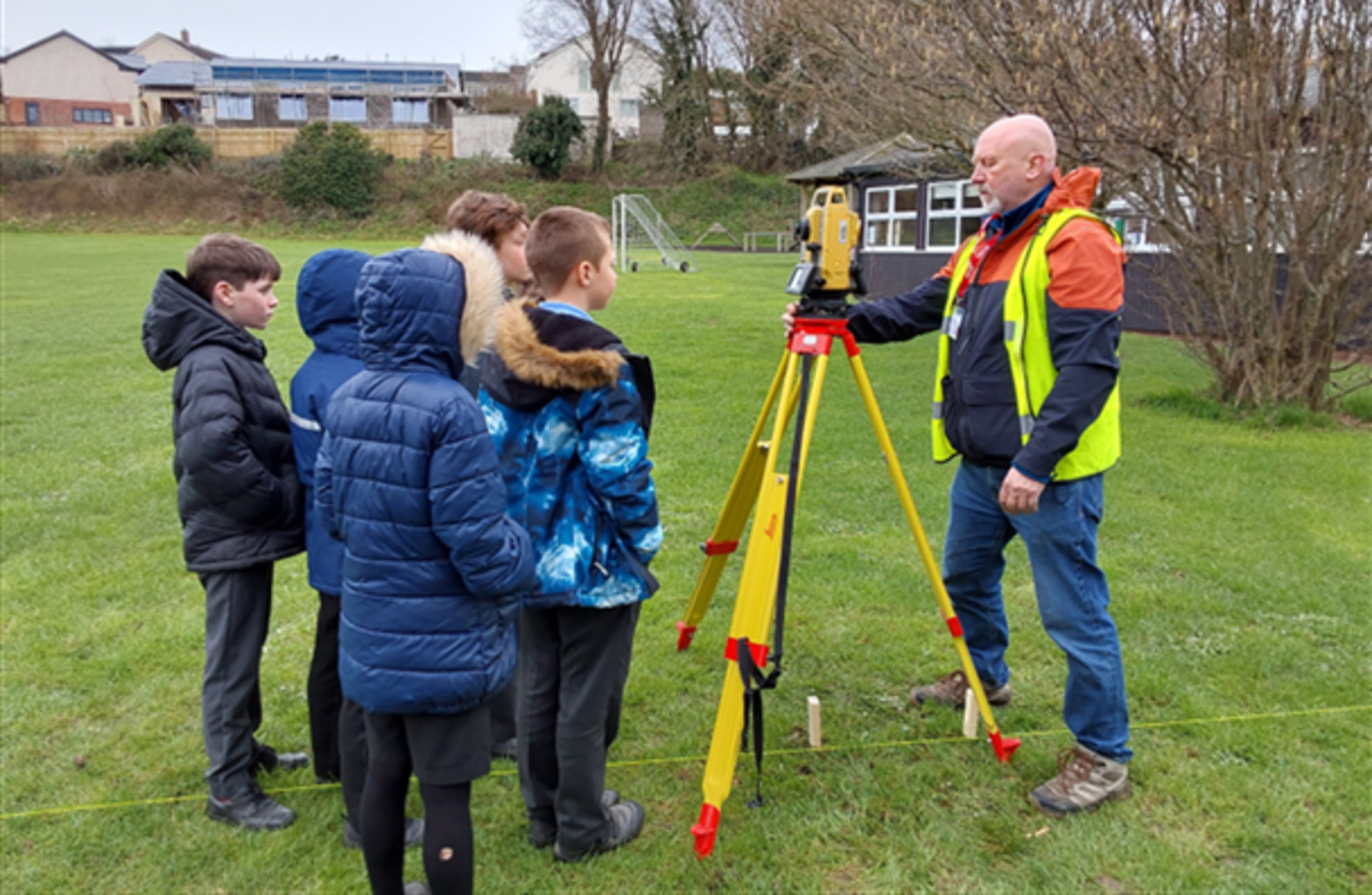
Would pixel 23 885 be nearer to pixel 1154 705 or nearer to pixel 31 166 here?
pixel 1154 705

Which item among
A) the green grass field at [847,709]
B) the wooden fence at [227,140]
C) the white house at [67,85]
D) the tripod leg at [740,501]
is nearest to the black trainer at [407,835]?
the green grass field at [847,709]

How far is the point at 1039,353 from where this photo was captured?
10.1ft

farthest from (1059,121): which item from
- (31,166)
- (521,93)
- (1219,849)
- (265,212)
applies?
(521,93)

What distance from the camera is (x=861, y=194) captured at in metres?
21.8

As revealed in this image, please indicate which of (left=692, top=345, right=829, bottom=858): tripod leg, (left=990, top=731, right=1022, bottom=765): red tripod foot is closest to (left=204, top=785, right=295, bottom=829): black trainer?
(left=692, top=345, right=829, bottom=858): tripod leg

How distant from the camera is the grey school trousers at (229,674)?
3.21 metres

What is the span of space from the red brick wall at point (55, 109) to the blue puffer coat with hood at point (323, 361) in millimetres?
70592

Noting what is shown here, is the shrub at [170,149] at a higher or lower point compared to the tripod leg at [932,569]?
higher

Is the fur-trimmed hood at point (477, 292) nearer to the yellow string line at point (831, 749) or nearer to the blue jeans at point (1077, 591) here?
the yellow string line at point (831, 749)

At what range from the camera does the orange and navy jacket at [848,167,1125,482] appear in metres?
2.94

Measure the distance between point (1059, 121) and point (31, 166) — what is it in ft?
151

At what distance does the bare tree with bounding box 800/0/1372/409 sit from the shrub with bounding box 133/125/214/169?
39936mm

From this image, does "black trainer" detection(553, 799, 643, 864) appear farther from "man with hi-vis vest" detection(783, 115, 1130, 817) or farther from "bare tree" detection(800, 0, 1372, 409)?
"bare tree" detection(800, 0, 1372, 409)

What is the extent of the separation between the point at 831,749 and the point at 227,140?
49018mm
